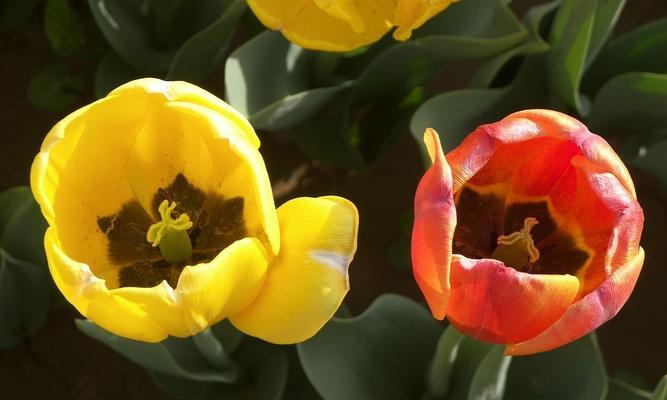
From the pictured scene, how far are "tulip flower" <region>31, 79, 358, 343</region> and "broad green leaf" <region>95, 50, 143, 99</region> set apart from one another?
1.88 feet

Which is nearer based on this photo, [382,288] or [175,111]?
[175,111]

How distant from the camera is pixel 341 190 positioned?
192 cm

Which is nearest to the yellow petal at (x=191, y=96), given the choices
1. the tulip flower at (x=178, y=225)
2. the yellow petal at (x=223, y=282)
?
the tulip flower at (x=178, y=225)

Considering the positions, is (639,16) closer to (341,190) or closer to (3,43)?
(341,190)

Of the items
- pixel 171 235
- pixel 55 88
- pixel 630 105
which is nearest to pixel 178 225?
pixel 171 235

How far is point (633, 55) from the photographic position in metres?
1.62

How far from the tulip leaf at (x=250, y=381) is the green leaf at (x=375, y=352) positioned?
11 cm

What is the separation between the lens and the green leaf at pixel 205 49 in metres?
1.54

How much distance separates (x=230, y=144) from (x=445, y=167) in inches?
8.4

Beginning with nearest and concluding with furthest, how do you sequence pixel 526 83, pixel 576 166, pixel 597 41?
1. pixel 576 166
2. pixel 597 41
3. pixel 526 83

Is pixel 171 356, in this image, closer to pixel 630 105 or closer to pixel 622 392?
pixel 622 392

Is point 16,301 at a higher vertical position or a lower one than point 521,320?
lower

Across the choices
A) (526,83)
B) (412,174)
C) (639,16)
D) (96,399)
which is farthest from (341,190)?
(639,16)

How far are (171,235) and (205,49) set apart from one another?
532mm
